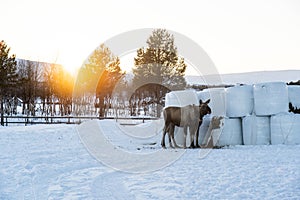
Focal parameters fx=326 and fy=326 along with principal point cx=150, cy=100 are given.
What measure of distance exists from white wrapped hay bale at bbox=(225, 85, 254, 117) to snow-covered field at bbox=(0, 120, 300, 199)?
2215 mm

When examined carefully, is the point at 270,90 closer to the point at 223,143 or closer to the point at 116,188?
the point at 223,143

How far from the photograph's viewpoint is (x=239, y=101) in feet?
40.4

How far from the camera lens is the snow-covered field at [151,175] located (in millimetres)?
5438

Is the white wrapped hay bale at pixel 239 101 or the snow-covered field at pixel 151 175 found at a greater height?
the white wrapped hay bale at pixel 239 101

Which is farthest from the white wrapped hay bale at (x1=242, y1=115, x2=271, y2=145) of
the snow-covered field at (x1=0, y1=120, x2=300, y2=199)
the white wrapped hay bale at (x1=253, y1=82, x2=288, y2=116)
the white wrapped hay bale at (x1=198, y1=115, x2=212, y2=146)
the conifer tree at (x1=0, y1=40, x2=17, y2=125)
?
the conifer tree at (x1=0, y1=40, x2=17, y2=125)

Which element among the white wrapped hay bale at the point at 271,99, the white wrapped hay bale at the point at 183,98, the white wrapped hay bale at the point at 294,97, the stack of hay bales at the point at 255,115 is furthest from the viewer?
the white wrapped hay bale at the point at 183,98

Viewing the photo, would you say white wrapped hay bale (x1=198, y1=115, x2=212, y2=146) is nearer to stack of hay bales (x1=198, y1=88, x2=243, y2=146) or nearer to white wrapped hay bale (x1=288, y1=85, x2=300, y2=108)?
stack of hay bales (x1=198, y1=88, x2=243, y2=146)

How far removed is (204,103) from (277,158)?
14.5 ft

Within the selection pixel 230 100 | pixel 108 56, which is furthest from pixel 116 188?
pixel 108 56

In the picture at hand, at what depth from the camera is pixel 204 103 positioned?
12.4 metres

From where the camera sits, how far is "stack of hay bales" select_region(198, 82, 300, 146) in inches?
441

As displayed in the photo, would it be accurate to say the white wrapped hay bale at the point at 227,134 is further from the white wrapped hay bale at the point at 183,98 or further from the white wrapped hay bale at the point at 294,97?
the white wrapped hay bale at the point at 294,97

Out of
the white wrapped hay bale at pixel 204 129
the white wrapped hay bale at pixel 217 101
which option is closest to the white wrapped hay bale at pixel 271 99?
the white wrapped hay bale at pixel 217 101

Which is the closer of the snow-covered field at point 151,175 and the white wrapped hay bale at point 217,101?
the snow-covered field at point 151,175
